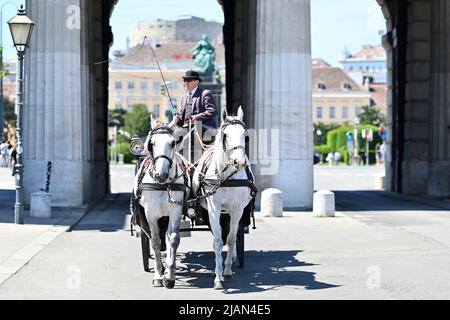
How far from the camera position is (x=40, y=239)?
20.7m

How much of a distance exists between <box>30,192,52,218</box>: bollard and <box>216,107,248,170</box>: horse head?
13.1 metres

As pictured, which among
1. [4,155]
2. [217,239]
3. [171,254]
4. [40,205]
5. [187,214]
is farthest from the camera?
[4,155]

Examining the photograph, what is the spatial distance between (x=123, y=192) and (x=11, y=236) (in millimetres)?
22751

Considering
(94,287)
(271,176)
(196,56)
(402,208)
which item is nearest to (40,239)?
(94,287)

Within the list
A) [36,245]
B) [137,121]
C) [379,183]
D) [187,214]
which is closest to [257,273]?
[187,214]

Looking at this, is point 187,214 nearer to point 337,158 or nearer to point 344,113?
point 337,158

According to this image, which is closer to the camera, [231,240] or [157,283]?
[157,283]

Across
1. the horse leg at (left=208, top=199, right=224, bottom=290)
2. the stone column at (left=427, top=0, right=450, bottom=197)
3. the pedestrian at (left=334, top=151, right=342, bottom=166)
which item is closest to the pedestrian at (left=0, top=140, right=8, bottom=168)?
the pedestrian at (left=334, top=151, right=342, bottom=166)

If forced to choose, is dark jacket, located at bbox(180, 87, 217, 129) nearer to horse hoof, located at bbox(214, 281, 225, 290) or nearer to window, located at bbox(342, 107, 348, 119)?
horse hoof, located at bbox(214, 281, 225, 290)

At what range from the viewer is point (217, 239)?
1402 centimetres

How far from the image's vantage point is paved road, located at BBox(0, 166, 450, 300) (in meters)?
13.4

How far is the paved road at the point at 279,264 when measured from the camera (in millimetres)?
13430

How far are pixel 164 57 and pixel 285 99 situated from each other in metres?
160

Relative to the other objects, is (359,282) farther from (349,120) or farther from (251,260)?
(349,120)
